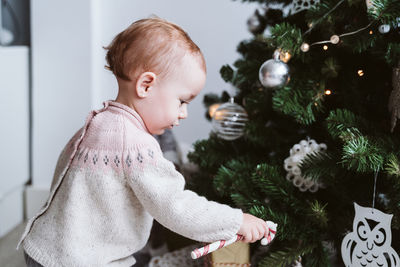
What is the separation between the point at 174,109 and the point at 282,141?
14.7 inches

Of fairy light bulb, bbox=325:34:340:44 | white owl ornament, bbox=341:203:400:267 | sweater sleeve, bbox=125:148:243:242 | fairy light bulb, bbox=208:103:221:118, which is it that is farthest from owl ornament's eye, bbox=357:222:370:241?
fairy light bulb, bbox=208:103:221:118

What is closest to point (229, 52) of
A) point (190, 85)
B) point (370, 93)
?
point (370, 93)

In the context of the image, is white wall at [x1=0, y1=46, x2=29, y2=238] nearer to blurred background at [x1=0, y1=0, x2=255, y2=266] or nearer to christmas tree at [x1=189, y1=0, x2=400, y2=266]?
blurred background at [x1=0, y1=0, x2=255, y2=266]

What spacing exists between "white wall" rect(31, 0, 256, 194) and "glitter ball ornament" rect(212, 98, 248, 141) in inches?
27.5

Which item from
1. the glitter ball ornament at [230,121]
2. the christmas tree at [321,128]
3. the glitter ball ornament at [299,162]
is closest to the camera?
the christmas tree at [321,128]

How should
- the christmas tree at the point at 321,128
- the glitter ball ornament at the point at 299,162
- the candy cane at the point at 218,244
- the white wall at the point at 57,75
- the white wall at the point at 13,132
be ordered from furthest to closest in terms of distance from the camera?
1. the white wall at the point at 57,75
2. the white wall at the point at 13,132
3. the glitter ball ornament at the point at 299,162
4. the christmas tree at the point at 321,128
5. the candy cane at the point at 218,244

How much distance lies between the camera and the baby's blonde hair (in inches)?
33.3

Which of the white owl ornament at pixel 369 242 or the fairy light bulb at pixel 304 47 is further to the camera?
the fairy light bulb at pixel 304 47

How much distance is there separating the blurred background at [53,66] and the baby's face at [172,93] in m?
0.88

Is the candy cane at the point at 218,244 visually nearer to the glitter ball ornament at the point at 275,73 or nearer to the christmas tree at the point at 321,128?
the christmas tree at the point at 321,128

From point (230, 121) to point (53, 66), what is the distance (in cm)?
86

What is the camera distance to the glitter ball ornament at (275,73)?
0.99 m

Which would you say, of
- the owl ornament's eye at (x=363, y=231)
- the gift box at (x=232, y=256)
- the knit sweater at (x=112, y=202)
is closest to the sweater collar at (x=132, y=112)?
the knit sweater at (x=112, y=202)

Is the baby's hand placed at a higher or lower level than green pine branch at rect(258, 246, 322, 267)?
higher
